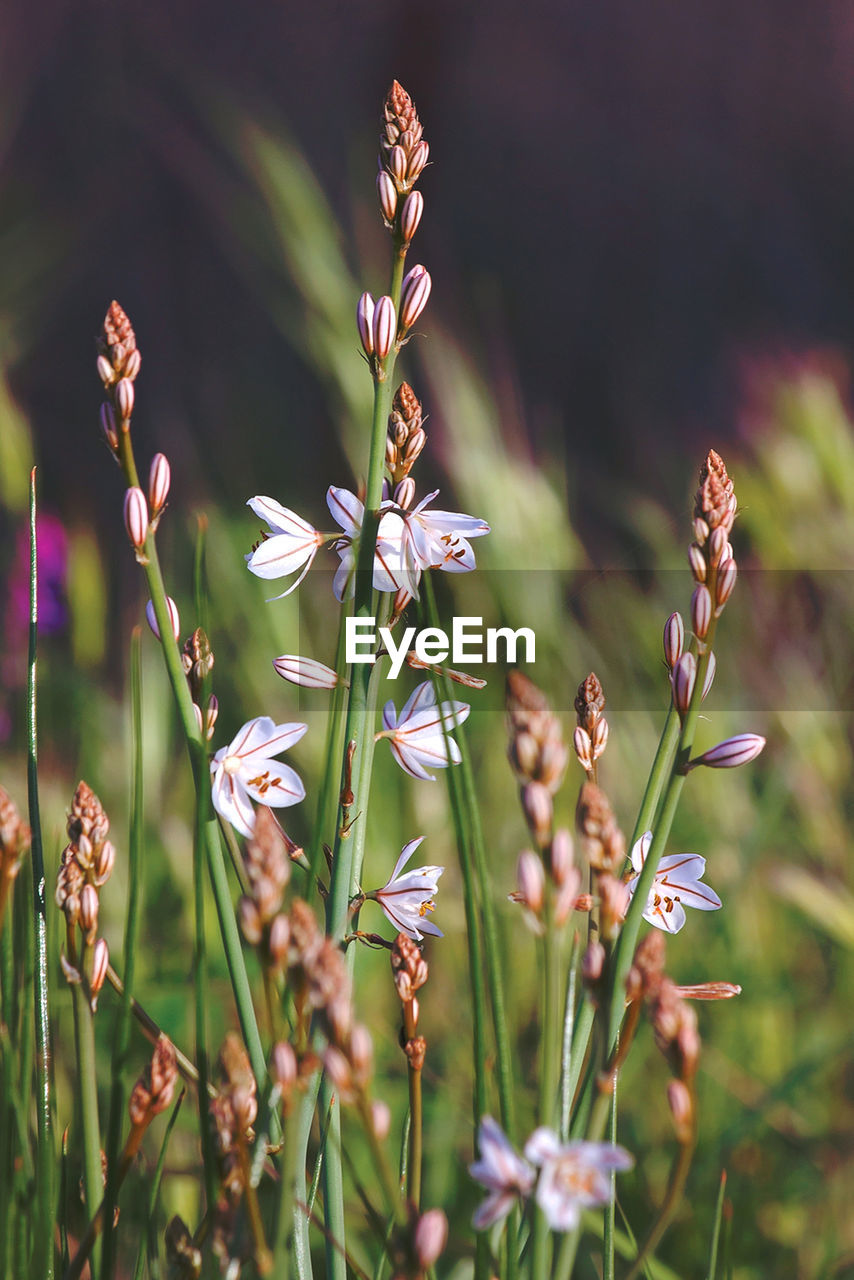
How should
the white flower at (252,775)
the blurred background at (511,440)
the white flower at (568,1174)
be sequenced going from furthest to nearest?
the blurred background at (511,440) < the white flower at (252,775) < the white flower at (568,1174)

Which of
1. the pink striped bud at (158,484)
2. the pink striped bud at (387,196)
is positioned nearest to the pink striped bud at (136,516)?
the pink striped bud at (158,484)

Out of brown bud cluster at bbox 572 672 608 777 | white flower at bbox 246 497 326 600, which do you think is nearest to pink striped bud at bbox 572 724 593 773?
brown bud cluster at bbox 572 672 608 777

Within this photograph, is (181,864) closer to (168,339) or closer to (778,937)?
(778,937)

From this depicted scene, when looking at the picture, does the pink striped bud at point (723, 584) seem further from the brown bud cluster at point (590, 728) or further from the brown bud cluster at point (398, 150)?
the brown bud cluster at point (398, 150)

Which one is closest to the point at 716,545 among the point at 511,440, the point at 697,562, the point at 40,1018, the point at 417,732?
the point at 697,562

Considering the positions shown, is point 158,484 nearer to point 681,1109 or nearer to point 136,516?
point 136,516

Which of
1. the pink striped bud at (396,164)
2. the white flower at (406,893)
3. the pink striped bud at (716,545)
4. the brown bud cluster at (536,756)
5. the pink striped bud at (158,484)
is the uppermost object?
the pink striped bud at (396,164)
